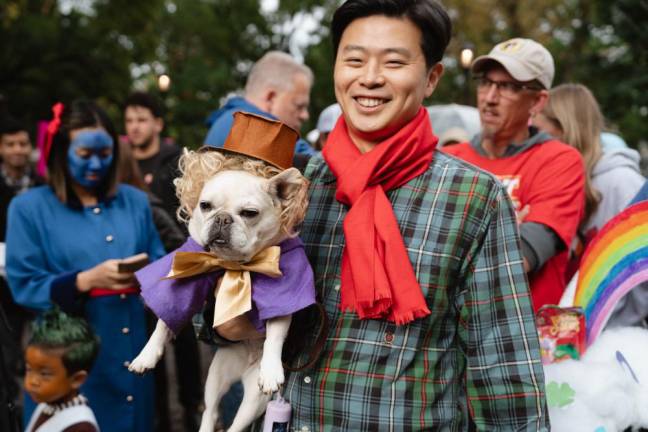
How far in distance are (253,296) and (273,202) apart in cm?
28

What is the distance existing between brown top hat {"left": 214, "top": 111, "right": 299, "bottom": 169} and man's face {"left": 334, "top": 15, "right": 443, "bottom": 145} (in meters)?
0.22

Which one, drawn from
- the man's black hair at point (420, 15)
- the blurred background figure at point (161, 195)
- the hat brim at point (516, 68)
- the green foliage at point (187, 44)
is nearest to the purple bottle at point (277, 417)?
the man's black hair at point (420, 15)

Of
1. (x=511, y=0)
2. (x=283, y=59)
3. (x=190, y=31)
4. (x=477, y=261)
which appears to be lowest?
(x=477, y=261)

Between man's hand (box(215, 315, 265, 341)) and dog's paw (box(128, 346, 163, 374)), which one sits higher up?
man's hand (box(215, 315, 265, 341))

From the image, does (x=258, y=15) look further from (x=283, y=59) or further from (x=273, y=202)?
→ (x=273, y=202)

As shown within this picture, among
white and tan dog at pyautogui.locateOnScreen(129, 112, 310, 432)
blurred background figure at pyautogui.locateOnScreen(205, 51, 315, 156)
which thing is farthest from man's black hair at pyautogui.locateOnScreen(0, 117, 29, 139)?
white and tan dog at pyautogui.locateOnScreen(129, 112, 310, 432)

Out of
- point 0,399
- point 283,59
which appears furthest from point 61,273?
point 283,59

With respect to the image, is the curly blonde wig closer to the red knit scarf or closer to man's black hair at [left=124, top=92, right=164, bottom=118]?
the red knit scarf

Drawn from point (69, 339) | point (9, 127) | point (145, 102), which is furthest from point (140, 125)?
point (69, 339)

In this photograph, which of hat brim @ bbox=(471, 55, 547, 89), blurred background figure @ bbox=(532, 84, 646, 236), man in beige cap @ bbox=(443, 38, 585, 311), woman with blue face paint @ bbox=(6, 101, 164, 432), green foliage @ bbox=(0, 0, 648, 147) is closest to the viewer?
man in beige cap @ bbox=(443, 38, 585, 311)

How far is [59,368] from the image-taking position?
384cm

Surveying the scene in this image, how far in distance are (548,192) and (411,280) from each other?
1696 millimetres

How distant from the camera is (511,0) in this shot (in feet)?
69.6

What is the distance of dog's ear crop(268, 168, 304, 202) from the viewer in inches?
82.6
